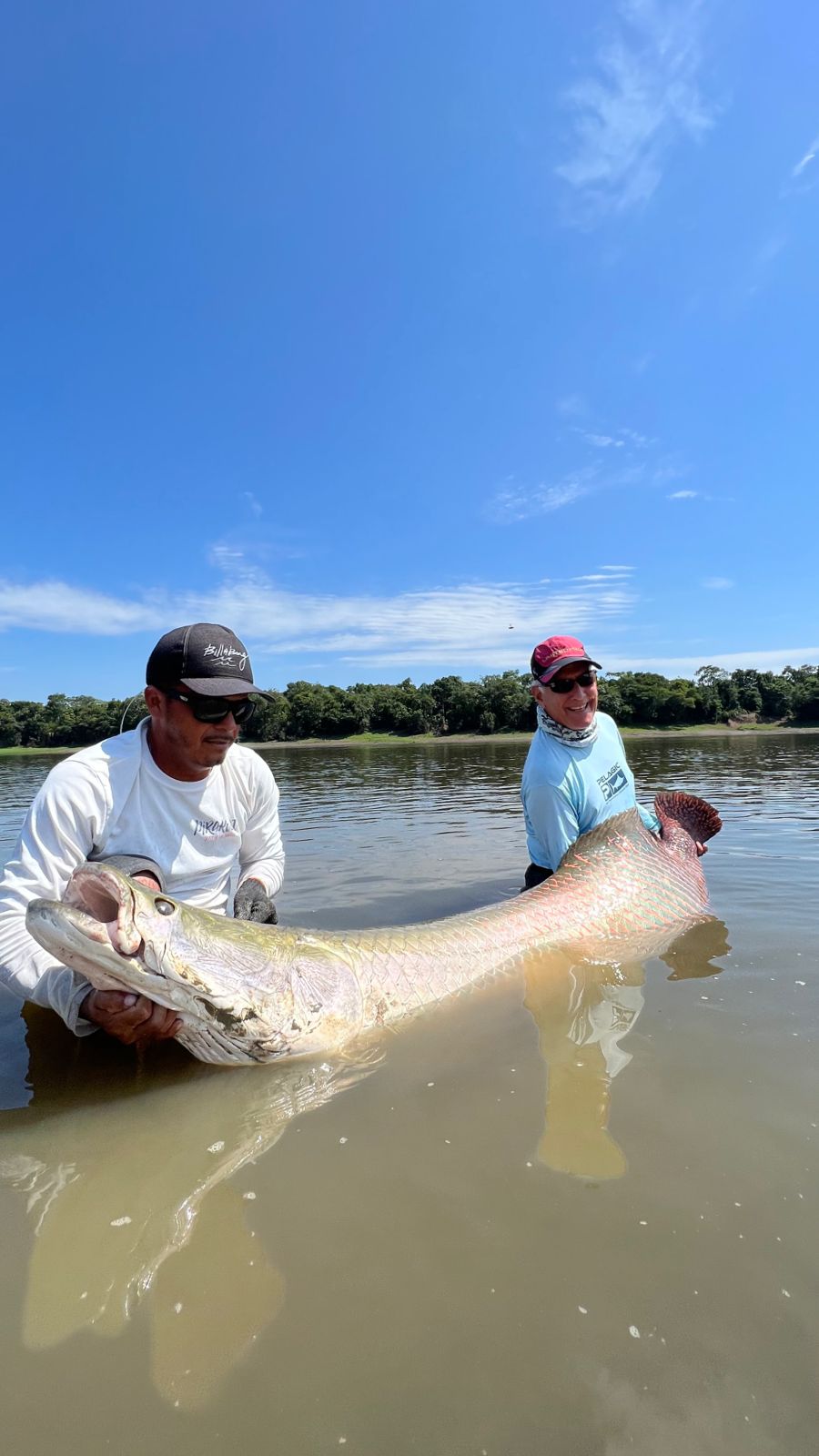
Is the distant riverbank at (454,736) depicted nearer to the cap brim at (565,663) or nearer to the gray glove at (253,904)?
the cap brim at (565,663)

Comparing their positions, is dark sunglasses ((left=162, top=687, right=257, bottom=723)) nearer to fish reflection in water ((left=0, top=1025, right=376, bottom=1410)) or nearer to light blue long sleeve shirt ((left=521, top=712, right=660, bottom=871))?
fish reflection in water ((left=0, top=1025, right=376, bottom=1410))

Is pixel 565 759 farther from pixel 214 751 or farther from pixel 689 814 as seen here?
pixel 214 751

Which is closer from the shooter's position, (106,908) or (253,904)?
(106,908)

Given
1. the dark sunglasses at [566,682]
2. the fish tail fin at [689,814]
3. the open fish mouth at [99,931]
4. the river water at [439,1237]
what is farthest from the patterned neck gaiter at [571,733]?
the open fish mouth at [99,931]

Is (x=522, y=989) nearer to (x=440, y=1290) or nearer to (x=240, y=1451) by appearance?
(x=440, y=1290)

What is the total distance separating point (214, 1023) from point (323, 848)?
644cm

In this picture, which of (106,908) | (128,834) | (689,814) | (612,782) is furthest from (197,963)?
(689,814)

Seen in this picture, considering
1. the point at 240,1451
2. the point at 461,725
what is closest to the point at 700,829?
the point at 240,1451

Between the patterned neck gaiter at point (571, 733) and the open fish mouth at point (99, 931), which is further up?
the patterned neck gaiter at point (571, 733)

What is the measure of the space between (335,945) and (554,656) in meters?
2.33

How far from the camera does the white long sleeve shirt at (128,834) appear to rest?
2516 mm

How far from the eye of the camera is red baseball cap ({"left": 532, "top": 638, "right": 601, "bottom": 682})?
4.23m

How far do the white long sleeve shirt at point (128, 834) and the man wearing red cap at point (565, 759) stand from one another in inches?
65.4

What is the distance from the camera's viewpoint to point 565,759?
4305 millimetres
